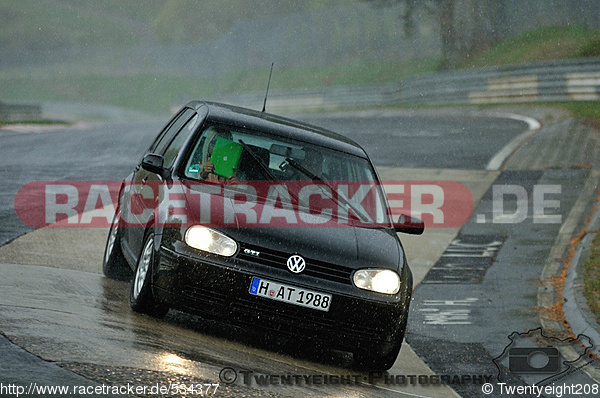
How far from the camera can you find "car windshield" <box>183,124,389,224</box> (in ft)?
24.7

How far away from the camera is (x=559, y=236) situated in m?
13.5

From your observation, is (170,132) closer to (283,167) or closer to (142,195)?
(142,195)

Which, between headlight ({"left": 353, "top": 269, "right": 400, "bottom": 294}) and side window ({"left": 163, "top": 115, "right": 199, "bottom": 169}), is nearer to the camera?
headlight ({"left": 353, "top": 269, "right": 400, "bottom": 294})

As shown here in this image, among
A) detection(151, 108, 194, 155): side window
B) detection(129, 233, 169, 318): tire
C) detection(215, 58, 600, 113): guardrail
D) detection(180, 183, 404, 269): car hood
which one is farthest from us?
detection(215, 58, 600, 113): guardrail

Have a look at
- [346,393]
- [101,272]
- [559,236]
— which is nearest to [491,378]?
[346,393]

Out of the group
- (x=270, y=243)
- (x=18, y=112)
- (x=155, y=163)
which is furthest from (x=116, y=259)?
(x=18, y=112)

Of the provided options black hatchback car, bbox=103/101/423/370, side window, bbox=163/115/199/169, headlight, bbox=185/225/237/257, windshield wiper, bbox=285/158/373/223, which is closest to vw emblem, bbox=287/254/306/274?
black hatchback car, bbox=103/101/423/370

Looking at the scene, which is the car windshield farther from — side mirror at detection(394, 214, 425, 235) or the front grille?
the front grille

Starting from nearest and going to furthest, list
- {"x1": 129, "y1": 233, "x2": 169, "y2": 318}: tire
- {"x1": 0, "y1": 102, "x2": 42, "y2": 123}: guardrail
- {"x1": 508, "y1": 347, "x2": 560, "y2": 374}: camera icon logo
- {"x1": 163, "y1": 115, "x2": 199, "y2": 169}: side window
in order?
{"x1": 129, "y1": 233, "x2": 169, "y2": 318}: tire → {"x1": 163, "y1": 115, "x2": 199, "y2": 169}: side window → {"x1": 508, "y1": 347, "x2": 560, "y2": 374}: camera icon logo → {"x1": 0, "y1": 102, "x2": 42, "y2": 123}: guardrail

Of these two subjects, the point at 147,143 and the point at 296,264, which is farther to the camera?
the point at 147,143

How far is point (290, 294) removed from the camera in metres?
6.48

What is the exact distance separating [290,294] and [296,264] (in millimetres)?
203

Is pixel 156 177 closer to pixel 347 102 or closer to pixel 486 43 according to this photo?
pixel 347 102

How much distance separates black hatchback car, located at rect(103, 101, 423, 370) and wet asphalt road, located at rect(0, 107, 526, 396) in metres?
0.32
